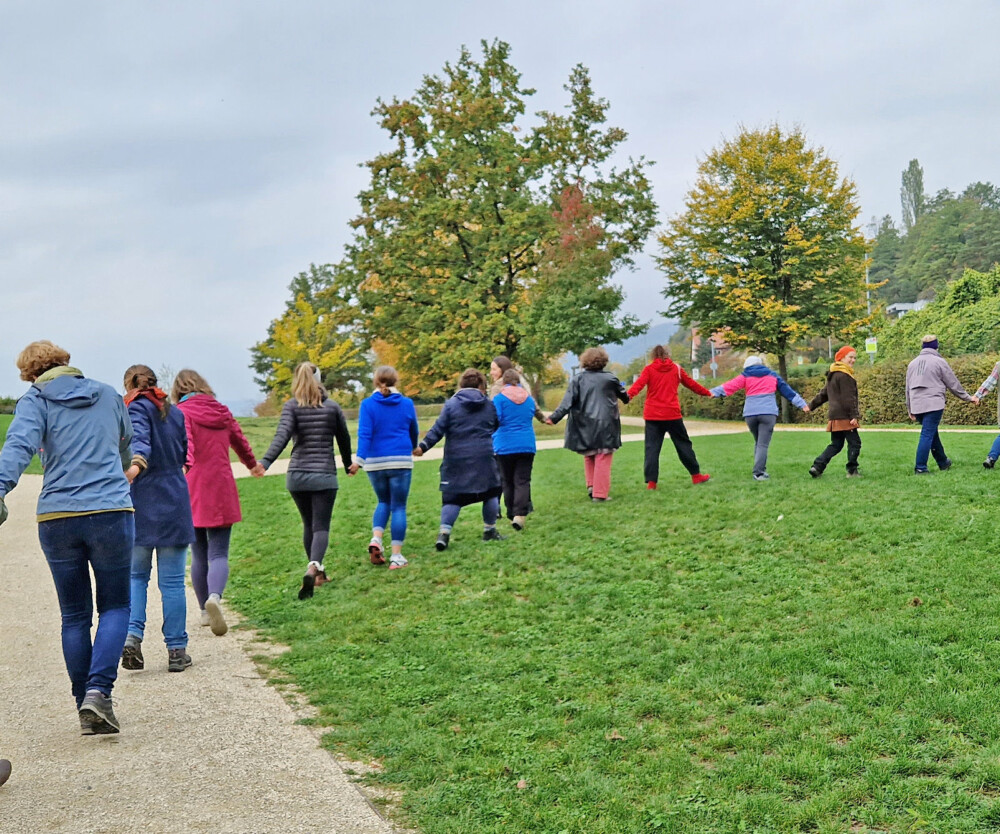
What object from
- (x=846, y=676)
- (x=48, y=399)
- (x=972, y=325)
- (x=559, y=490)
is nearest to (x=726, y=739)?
(x=846, y=676)

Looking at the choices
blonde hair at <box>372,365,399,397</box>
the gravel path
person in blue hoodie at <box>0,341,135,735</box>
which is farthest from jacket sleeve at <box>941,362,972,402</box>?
person in blue hoodie at <box>0,341,135,735</box>

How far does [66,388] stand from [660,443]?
8107mm

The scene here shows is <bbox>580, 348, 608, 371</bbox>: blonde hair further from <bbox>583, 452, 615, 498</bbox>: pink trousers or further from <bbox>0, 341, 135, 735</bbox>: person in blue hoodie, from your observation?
<bbox>0, 341, 135, 735</bbox>: person in blue hoodie

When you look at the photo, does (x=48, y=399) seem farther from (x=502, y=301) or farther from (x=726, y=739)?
(x=502, y=301)

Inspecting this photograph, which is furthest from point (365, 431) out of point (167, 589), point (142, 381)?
point (167, 589)

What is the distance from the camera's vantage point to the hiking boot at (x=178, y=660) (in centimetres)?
600

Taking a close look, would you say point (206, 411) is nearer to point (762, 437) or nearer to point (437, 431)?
point (437, 431)

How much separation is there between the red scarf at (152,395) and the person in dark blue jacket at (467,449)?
337 centimetres

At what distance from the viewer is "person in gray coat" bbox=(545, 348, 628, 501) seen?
10.7m

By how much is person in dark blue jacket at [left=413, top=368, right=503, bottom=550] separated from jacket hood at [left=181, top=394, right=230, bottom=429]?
2.33 metres

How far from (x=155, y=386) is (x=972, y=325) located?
40.4 m

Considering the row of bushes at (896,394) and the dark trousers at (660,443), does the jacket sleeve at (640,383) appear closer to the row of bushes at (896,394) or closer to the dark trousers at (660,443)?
the dark trousers at (660,443)

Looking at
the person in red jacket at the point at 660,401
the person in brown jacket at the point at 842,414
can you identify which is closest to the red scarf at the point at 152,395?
the person in red jacket at the point at 660,401

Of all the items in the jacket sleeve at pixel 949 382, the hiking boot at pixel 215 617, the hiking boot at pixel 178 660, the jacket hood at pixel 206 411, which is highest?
the jacket sleeve at pixel 949 382
